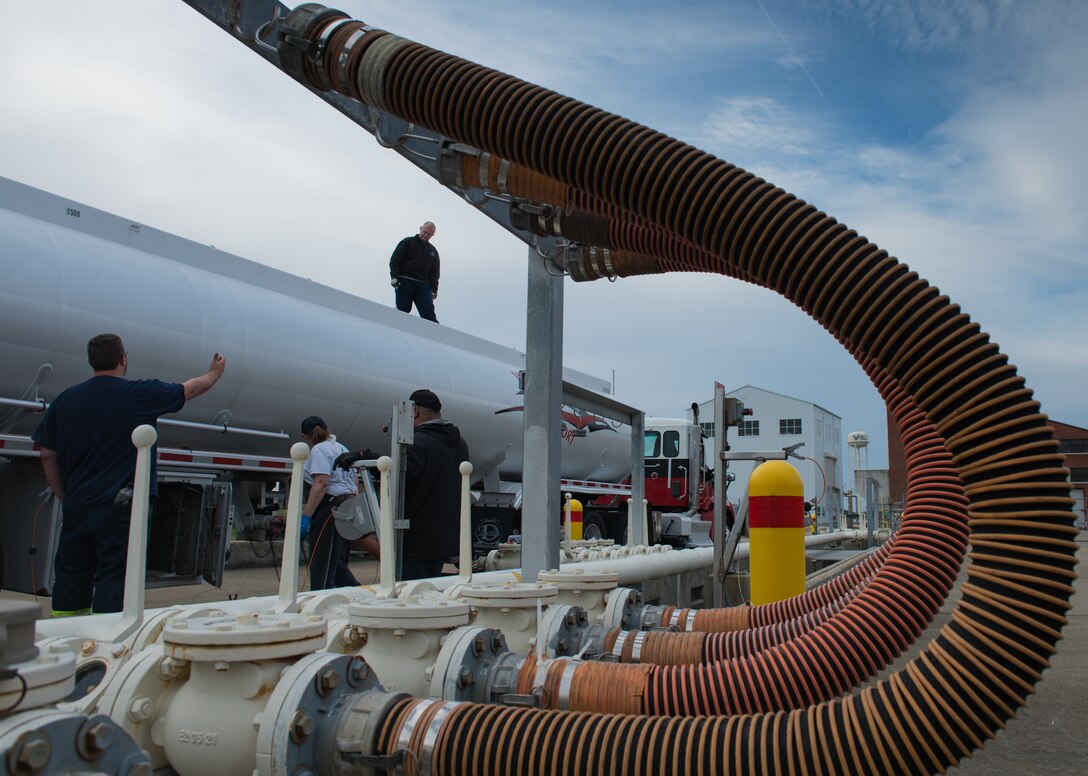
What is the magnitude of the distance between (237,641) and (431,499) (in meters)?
2.82

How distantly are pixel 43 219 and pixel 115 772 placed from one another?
6.60 m

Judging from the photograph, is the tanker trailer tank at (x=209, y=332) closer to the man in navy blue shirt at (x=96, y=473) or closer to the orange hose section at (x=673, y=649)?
the man in navy blue shirt at (x=96, y=473)

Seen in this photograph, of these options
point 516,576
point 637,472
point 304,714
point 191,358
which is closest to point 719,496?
point 637,472

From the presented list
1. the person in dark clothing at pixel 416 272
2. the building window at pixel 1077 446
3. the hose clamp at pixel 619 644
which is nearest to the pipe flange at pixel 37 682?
the hose clamp at pixel 619 644

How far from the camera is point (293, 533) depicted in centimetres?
248

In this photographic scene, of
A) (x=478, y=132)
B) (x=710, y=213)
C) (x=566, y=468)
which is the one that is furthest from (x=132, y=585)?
(x=566, y=468)

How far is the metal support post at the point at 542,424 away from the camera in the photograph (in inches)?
158

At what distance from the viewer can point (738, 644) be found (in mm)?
2820

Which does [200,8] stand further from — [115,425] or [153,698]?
[153,698]

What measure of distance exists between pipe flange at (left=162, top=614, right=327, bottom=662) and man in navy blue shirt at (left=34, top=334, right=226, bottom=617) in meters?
1.82

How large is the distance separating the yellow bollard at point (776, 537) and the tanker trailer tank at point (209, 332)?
482 centimetres

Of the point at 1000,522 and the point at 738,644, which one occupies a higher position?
the point at 1000,522

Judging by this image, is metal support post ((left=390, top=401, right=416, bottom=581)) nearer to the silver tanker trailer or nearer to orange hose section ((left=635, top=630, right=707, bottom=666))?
orange hose section ((left=635, top=630, right=707, bottom=666))

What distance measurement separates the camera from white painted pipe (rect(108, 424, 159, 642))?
84.0 inches
